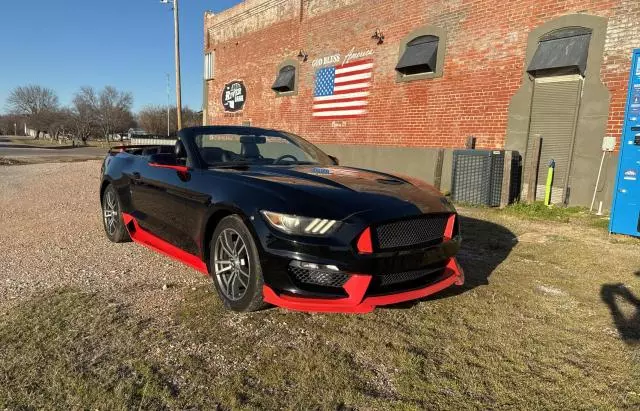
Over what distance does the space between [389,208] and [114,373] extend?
1.85 meters

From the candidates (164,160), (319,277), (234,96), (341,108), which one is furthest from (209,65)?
(319,277)

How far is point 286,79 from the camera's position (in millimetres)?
15766

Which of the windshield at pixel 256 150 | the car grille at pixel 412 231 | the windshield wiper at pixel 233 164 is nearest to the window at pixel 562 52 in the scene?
the windshield at pixel 256 150

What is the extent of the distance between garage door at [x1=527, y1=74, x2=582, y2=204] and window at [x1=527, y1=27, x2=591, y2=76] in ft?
0.74

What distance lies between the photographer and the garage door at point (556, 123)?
826 centimetres

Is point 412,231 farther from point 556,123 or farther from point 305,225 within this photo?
point 556,123

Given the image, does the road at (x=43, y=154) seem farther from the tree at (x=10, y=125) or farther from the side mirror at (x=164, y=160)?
the tree at (x=10, y=125)

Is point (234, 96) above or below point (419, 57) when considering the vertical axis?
below

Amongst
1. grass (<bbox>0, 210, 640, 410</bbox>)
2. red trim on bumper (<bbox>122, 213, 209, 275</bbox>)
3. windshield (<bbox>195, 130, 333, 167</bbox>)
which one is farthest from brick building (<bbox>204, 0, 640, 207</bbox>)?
red trim on bumper (<bbox>122, 213, 209, 275</bbox>)

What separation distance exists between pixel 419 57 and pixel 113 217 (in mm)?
8284

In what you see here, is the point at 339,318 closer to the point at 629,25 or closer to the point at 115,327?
the point at 115,327

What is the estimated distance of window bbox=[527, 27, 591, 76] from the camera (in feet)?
26.0

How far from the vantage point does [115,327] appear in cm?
293

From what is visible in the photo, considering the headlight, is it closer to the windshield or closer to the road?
the windshield
